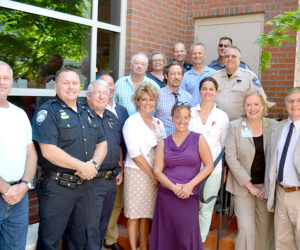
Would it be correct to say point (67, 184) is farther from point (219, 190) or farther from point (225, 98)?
point (225, 98)

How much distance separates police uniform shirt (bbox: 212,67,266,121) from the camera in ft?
12.8

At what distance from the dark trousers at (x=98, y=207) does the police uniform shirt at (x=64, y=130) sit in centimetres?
32

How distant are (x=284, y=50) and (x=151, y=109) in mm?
2870

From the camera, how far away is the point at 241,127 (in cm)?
337

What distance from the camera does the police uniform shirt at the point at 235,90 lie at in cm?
391

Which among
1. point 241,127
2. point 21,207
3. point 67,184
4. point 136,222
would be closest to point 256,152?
point 241,127

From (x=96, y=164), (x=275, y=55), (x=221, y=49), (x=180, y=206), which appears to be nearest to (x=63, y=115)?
(x=96, y=164)

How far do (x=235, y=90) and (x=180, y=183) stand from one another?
1.40 metres

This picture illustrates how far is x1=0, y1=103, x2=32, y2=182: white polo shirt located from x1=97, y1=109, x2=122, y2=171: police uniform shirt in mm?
747

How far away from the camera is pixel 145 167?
3.31 meters

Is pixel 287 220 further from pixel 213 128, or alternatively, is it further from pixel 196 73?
pixel 196 73

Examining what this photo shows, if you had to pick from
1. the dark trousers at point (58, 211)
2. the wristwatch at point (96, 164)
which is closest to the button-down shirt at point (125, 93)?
the wristwatch at point (96, 164)

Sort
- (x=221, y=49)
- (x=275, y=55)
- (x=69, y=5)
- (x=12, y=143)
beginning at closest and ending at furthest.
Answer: (x=12, y=143) < (x=69, y=5) < (x=221, y=49) < (x=275, y=55)

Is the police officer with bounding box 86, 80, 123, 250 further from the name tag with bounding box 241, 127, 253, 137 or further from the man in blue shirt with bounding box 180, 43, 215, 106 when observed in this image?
the man in blue shirt with bounding box 180, 43, 215, 106
